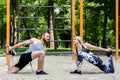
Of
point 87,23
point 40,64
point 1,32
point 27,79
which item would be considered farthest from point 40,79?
point 1,32

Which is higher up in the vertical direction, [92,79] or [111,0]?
[111,0]

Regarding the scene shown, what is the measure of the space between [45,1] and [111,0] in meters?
10.1

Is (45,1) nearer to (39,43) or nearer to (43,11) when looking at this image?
(43,11)

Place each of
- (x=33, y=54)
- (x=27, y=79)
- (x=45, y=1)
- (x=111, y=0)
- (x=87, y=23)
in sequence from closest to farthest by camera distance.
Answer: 1. (x=27, y=79)
2. (x=33, y=54)
3. (x=111, y=0)
4. (x=45, y=1)
5. (x=87, y=23)

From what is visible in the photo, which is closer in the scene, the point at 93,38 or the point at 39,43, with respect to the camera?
the point at 39,43

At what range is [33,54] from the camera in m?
8.98

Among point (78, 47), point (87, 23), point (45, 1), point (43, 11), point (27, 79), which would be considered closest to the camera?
point (27, 79)

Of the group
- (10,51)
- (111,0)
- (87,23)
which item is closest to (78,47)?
(10,51)

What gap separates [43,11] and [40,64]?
91.4ft

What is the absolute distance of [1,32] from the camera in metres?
51.8

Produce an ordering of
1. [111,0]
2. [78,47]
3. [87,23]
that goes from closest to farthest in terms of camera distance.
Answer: [78,47], [111,0], [87,23]

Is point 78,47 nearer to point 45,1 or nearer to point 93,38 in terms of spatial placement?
point 45,1

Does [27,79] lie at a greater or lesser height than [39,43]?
lesser

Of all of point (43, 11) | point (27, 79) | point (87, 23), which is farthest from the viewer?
point (87, 23)
